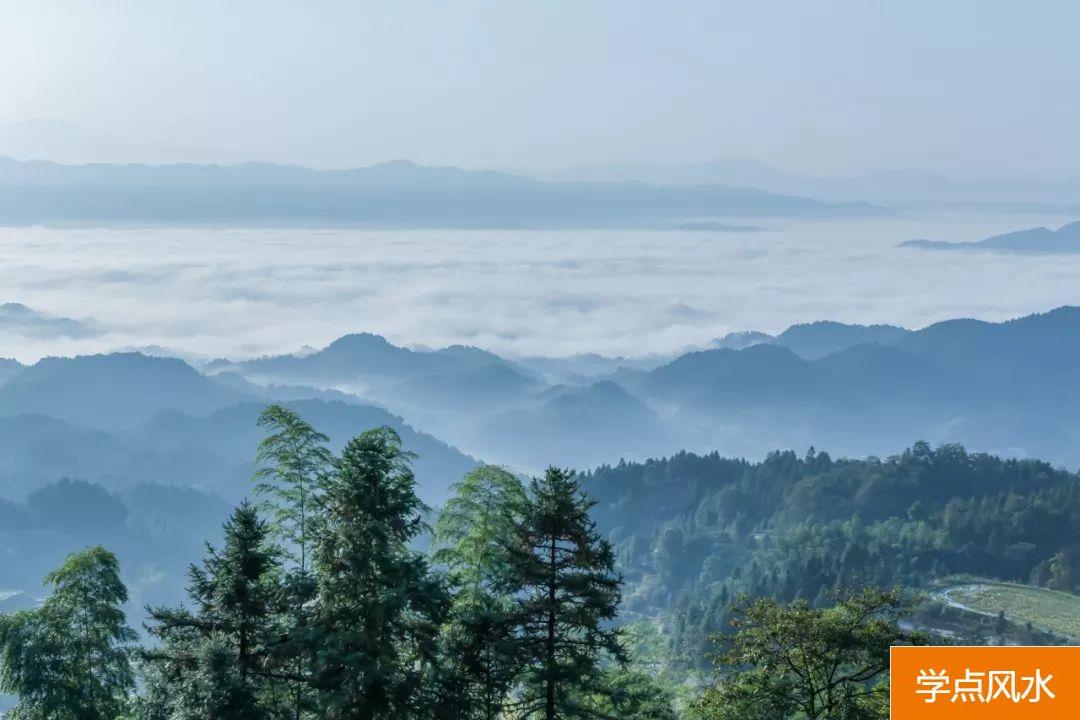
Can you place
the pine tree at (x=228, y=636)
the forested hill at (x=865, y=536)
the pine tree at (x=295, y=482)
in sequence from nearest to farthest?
1. the pine tree at (x=228, y=636)
2. the pine tree at (x=295, y=482)
3. the forested hill at (x=865, y=536)

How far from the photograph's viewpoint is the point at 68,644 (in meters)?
27.3

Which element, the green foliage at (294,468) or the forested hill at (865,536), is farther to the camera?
the forested hill at (865,536)

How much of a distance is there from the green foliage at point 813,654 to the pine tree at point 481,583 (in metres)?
4.25

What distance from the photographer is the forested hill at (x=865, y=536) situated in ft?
449

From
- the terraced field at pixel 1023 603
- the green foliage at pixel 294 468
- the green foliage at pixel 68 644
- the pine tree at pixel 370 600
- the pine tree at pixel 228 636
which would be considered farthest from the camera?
the terraced field at pixel 1023 603

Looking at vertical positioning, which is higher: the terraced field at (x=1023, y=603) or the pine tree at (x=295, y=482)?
the pine tree at (x=295, y=482)

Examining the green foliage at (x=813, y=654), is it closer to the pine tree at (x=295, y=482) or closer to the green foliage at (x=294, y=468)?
the pine tree at (x=295, y=482)

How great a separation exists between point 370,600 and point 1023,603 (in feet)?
372

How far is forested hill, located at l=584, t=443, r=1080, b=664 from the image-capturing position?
13700 cm

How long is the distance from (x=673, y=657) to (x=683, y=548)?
2876 inches

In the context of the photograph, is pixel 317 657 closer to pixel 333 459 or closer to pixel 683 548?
pixel 333 459

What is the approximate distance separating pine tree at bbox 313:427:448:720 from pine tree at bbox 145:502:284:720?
135cm

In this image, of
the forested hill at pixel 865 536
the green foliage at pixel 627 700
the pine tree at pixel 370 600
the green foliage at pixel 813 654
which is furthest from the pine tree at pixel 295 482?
the forested hill at pixel 865 536

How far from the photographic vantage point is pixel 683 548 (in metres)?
188
